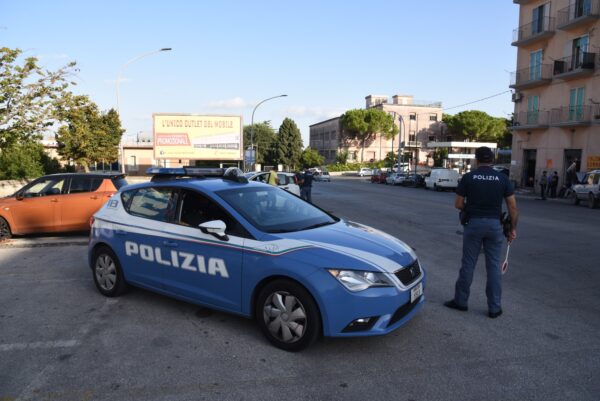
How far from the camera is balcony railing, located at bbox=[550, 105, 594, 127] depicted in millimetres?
27078

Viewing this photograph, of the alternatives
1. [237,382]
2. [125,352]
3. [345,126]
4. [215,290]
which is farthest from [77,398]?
[345,126]

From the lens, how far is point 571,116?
28562 mm

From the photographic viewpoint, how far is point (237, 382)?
340 cm

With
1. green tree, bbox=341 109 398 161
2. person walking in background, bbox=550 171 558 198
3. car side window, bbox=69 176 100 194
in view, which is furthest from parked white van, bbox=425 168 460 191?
green tree, bbox=341 109 398 161

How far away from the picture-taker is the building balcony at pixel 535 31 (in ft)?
99.0

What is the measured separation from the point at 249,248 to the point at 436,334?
2023mm

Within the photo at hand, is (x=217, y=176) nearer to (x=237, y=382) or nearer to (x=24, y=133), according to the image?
(x=237, y=382)

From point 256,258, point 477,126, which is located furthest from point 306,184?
point 477,126

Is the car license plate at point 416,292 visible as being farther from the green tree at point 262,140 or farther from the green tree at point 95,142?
the green tree at point 262,140

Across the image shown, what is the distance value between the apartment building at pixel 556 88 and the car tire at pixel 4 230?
29037 mm

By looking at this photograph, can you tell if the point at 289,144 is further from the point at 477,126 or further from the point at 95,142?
the point at 95,142

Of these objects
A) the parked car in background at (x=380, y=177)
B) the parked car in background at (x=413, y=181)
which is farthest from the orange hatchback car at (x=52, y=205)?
the parked car in background at (x=380, y=177)

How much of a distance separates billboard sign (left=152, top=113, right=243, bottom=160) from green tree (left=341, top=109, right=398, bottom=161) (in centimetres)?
4339

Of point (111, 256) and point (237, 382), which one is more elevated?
point (111, 256)
